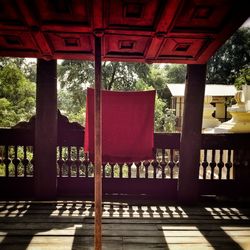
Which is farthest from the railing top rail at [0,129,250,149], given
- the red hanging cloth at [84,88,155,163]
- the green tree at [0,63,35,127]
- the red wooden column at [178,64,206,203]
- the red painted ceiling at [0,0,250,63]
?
the green tree at [0,63,35,127]

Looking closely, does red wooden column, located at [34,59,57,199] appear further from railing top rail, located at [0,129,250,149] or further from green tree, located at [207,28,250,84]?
green tree, located at [207,28,250,84]

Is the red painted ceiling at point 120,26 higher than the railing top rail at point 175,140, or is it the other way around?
the red painted ceiling at point 120,26

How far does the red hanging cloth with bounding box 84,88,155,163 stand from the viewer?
12.4 feet

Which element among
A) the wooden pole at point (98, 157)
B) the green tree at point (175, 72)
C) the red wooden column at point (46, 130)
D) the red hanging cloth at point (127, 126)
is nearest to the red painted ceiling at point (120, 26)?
the wooden pole at point (98, 157)

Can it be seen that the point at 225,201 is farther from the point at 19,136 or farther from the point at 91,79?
the point at 91,79

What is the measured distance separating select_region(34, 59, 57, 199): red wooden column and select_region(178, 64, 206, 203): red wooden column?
226cm

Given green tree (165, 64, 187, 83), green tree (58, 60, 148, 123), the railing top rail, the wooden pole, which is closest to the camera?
the wooden pole

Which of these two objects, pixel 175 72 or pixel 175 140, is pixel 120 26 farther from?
pixel 175 72

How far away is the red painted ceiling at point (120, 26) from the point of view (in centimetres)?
161

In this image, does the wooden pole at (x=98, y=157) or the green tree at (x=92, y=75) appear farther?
the green tree at (x=92, y=75)

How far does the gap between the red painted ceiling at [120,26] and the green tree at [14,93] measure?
32.5 feet

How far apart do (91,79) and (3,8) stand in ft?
66.6

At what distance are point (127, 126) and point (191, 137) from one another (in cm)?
130

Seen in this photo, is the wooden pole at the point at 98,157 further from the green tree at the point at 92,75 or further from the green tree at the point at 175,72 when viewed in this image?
the green tree at the point at 175,72
